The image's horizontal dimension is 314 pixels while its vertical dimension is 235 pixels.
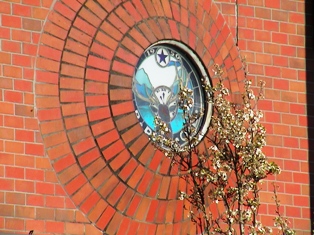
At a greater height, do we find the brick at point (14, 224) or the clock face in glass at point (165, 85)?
the clock face in glass at point (165, 85)

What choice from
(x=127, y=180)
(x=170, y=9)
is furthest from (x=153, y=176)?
(x=170, y=9)

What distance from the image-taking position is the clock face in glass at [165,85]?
430 inches

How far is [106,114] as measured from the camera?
10492 millimetres

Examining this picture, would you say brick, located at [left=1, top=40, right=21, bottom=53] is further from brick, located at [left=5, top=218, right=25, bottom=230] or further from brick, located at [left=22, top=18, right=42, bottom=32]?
brick, located at [left=5, top=218, right=25, bottom=230]

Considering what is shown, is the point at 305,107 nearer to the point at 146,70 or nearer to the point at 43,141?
the point at 146,70

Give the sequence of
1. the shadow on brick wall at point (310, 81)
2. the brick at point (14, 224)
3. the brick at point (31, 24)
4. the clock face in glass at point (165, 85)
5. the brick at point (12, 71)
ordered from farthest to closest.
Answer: the shadow on brick wall at point (310, 81)
the clock face in glass at point (165, 85)
the brick at point (31, 24)
the brick at point (12, 71)
the brick at point (14, 224)

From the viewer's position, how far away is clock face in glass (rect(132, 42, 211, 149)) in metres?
10.9

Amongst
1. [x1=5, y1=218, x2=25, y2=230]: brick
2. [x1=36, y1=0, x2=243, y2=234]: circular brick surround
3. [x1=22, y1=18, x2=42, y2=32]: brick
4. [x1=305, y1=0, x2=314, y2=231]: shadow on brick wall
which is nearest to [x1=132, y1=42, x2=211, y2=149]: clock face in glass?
[x1=36, y1=0, x2=243, y2=234]: circular brick surround

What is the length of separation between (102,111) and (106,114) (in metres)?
0.05

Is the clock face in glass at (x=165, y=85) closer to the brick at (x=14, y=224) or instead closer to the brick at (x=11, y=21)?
the brick at (x=11, y=21)

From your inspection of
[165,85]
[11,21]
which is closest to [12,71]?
[11,21]

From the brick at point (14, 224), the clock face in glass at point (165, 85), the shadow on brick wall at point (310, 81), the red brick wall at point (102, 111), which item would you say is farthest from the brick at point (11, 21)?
the shadow on brick wall at point (310, 81)

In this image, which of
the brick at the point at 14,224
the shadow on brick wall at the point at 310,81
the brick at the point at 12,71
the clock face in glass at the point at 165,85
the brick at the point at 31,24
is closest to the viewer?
the brick at the point at 14,224

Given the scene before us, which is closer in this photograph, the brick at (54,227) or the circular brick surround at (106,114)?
the brick at (54,227)
